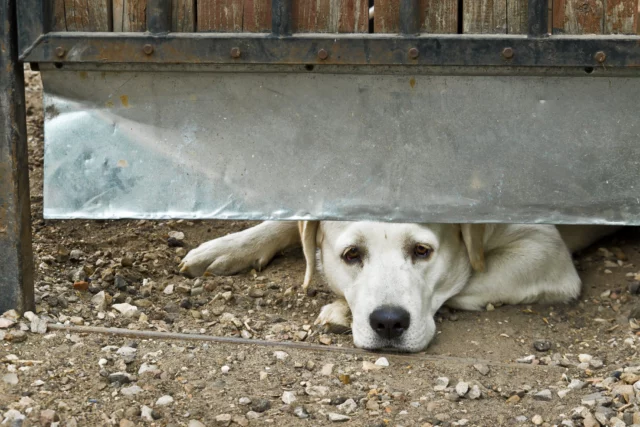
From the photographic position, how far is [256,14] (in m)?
3.53

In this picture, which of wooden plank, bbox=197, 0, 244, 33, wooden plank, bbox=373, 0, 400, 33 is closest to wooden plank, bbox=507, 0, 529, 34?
wooden plank, bbox=373, 0, 400, 33

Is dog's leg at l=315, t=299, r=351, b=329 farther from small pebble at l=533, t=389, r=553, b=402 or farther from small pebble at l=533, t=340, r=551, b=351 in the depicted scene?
small pebble at l=533, t=389, r=553, b=402

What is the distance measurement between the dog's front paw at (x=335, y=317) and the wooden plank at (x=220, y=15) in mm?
1443

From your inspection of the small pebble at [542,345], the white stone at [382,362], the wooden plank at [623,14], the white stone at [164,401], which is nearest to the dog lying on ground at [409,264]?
the white stone at [382,362]

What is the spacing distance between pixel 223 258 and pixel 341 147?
1.69 m

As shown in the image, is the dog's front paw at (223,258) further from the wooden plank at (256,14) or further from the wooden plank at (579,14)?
the wooden plank at (579,14)

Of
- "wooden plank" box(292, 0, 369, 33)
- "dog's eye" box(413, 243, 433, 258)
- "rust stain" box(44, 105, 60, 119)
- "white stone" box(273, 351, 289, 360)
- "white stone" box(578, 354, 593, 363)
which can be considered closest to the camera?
"wooden plank" box(292, 0, 369, 33)

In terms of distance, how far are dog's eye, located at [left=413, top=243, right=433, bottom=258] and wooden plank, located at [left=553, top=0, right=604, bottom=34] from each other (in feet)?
4.27

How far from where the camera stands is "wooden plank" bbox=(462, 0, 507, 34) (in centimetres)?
349

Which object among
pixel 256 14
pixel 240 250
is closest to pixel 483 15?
pixel 256 14

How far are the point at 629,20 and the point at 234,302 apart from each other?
2259 mm

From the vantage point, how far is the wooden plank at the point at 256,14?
3529 millimetres

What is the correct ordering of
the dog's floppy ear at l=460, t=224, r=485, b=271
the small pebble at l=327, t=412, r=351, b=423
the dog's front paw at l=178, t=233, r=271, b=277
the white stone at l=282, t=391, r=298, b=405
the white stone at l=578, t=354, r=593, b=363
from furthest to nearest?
1. the dog's front paw at l=178, t=233, r=271, b=277
2. the dog's floppy ear at l=460, t=224, r=485, b=271
3. the white stone at l=578, t=354, r=593, b=363
4. the white stone at l=282, t=391, r=298, b=405
5. the small pebble at l=327, t=412, r=351, b=423

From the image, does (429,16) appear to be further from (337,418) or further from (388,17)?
(337,418)
